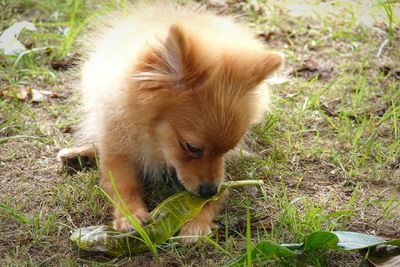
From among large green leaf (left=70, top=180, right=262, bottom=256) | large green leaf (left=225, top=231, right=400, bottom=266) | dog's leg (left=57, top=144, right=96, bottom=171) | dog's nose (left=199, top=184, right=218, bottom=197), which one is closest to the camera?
large green leaf (left=225, top=231, right=400, bottom=266)

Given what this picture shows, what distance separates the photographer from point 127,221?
301 centimetres

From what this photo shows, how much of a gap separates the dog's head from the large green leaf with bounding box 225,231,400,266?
582 mm

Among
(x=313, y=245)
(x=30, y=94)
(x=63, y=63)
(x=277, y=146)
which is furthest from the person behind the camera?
(x=63, y=63)

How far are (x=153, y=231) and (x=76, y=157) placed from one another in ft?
3.32

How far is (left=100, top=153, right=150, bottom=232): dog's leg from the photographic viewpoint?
3.06 meters

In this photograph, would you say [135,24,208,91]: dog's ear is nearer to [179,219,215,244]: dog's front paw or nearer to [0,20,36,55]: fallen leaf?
[179,219,215,244]: dog's front paw

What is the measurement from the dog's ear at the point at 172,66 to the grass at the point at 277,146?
0.77 m

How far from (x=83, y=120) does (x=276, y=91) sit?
5.49 ft

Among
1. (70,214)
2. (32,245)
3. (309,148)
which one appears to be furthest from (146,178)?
(309,148)

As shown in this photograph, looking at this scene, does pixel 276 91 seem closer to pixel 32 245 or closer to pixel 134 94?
pixel 134 94

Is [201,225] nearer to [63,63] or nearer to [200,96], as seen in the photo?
[200,96]

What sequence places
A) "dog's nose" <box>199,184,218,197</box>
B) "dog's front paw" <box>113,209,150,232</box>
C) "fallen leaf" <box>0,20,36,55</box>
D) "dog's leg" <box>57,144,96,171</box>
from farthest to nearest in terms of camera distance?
"fallen leaf" <box>0,20,36,55</box>, "dog's leg" <box>57,144,96,171</box>, "dog's nose" <box>199,184,218,197</box>, "dog's front paw" <box>113,209,150,232</box>

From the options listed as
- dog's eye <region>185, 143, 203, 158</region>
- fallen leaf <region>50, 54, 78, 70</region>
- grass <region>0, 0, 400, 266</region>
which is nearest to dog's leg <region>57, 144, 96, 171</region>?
grass <region>0, 0, 400, 266</region>

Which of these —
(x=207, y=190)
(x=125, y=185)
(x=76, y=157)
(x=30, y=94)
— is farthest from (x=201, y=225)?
(x=30, y=94)
